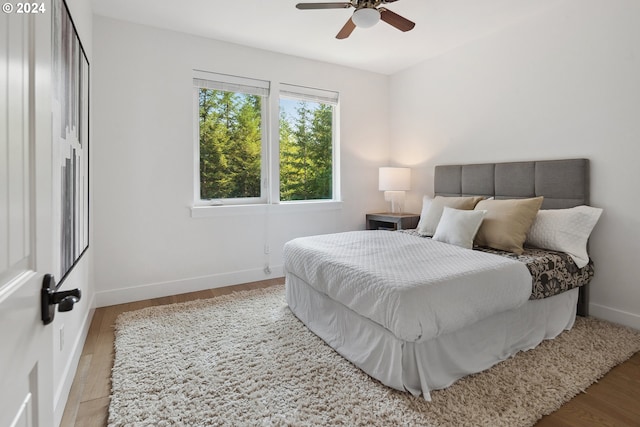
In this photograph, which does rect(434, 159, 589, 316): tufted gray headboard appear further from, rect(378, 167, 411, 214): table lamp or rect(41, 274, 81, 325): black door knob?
rect(41, 274, 81, 325): black door knob

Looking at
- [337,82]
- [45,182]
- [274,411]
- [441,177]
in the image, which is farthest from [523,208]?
[45,182]

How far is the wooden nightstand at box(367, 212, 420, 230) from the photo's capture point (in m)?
3.96

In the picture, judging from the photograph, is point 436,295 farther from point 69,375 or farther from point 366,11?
point 69,375

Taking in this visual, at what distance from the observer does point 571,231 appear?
102 inches

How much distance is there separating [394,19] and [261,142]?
2008 millimetres

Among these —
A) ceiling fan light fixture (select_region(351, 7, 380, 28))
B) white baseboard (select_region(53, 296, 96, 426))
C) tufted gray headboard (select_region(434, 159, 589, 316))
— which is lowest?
white baseboard (select_region(53, 296, 96, 426))

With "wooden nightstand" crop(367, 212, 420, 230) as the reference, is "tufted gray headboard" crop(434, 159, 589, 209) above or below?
above

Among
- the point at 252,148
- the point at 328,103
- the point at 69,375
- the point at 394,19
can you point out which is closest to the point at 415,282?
the point at 394,19

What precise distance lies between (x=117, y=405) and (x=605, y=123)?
376 centimetres

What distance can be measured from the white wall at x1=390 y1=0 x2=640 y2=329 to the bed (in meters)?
0.17

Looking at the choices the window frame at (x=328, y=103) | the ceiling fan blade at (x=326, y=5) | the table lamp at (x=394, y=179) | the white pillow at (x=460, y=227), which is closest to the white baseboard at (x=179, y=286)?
the window frame at (x=328, y=103)

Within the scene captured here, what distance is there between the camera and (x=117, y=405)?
5.53 feet

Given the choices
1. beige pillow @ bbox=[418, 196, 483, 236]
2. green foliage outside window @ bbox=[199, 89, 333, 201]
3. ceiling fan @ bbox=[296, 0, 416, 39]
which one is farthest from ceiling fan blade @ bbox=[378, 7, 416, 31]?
green foliage outside window @ bbox=[199, 89, 333, 201]

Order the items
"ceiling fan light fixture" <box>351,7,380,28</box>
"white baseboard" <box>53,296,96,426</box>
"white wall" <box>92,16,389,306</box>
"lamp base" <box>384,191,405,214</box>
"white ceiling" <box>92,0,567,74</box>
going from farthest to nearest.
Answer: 1. "lamp base" <box>384,191,405,214</box>
2. "white wall" <box>92,16,389,306</box>
3. "white ceiling" <box>92,0,567,74</box>
4. "ceiling fan light fixture" <box>351,7,380,28</box>
5. "white baseboard" <box>53,296,96,426</box>
